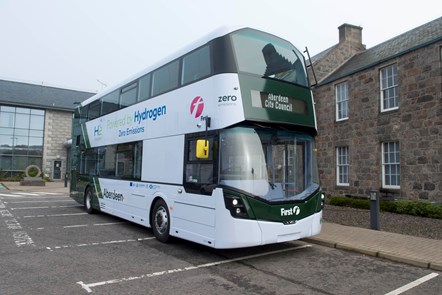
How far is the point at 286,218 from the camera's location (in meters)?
6.21

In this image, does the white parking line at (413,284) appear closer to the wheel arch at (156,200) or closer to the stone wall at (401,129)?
the wheel arch at (156,200)

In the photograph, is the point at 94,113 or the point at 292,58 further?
the point at 94,113

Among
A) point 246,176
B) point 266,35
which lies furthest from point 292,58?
point 246,176

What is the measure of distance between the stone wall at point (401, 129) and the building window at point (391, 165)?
0.61 ft

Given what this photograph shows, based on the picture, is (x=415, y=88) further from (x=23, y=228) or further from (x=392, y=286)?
(x=23, y=228)

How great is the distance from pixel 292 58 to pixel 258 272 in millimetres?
4295

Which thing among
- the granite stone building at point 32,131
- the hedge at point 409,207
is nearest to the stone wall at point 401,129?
the hedge at point 409,207

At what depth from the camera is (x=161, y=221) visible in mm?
7781

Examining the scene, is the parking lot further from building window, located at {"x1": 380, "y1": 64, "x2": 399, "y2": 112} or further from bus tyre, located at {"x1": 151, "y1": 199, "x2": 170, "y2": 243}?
building window, located at {"x1": 380, "y1": 64, "x2": 399, "y2": 112}

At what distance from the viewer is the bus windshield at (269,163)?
5.96 m

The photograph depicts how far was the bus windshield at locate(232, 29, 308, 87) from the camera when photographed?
6.43 m

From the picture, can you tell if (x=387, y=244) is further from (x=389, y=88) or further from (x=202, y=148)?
(x=389, y=88)

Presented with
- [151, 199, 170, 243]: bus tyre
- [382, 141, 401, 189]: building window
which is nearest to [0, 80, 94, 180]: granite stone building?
[151, 199, 170, 243]: bus tyre

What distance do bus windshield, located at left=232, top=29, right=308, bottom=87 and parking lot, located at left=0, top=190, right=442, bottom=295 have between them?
11.4ft
